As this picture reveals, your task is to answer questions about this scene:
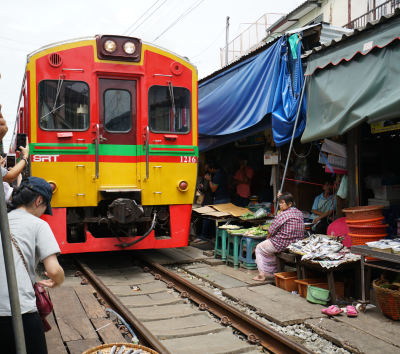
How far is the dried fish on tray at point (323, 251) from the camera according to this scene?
213 inches

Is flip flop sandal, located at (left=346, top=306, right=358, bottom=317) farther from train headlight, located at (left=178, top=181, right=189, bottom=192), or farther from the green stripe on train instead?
the green stripe on train

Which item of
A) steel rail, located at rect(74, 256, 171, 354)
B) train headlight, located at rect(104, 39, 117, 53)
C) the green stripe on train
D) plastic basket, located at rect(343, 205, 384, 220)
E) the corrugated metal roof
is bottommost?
steel rail, located at rect(74, 256, 171, 354)

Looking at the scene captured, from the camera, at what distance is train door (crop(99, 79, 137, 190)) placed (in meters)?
6.87

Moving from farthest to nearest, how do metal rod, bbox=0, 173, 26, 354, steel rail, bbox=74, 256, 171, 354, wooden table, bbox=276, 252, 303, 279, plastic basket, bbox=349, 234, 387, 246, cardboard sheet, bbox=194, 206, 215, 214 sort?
cardboard sheet, bbox=194, 206, 215, 214, wooden table, bbox=276, 252, 303, 279, plastic basket, bbox=349, 234, 387, 246, steel rail, bbox=74, 256, 171, 354, metal rod, bbox=0, 173, 26, 354

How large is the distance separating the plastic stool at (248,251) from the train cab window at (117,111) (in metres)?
2.76

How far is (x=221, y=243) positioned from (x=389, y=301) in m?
3.99

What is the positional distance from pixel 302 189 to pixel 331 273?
162 inches

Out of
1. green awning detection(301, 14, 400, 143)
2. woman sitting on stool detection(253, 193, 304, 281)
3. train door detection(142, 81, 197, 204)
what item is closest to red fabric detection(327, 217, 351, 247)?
woman sitting on stool detection(253, 193, 304, 281)

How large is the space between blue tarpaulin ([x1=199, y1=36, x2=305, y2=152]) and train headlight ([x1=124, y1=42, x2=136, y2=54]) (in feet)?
7.87

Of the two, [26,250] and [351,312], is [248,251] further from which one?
[26,250]

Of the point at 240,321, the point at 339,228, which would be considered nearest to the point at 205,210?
the point at 339,228

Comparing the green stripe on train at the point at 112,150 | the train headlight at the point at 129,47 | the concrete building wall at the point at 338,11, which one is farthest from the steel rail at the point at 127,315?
the concrete building wall at the point at 338,11

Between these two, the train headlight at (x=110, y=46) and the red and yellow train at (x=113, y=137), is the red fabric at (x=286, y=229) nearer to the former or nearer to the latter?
the red and yellow train at (x=113, y=137)

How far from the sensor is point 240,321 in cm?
466
